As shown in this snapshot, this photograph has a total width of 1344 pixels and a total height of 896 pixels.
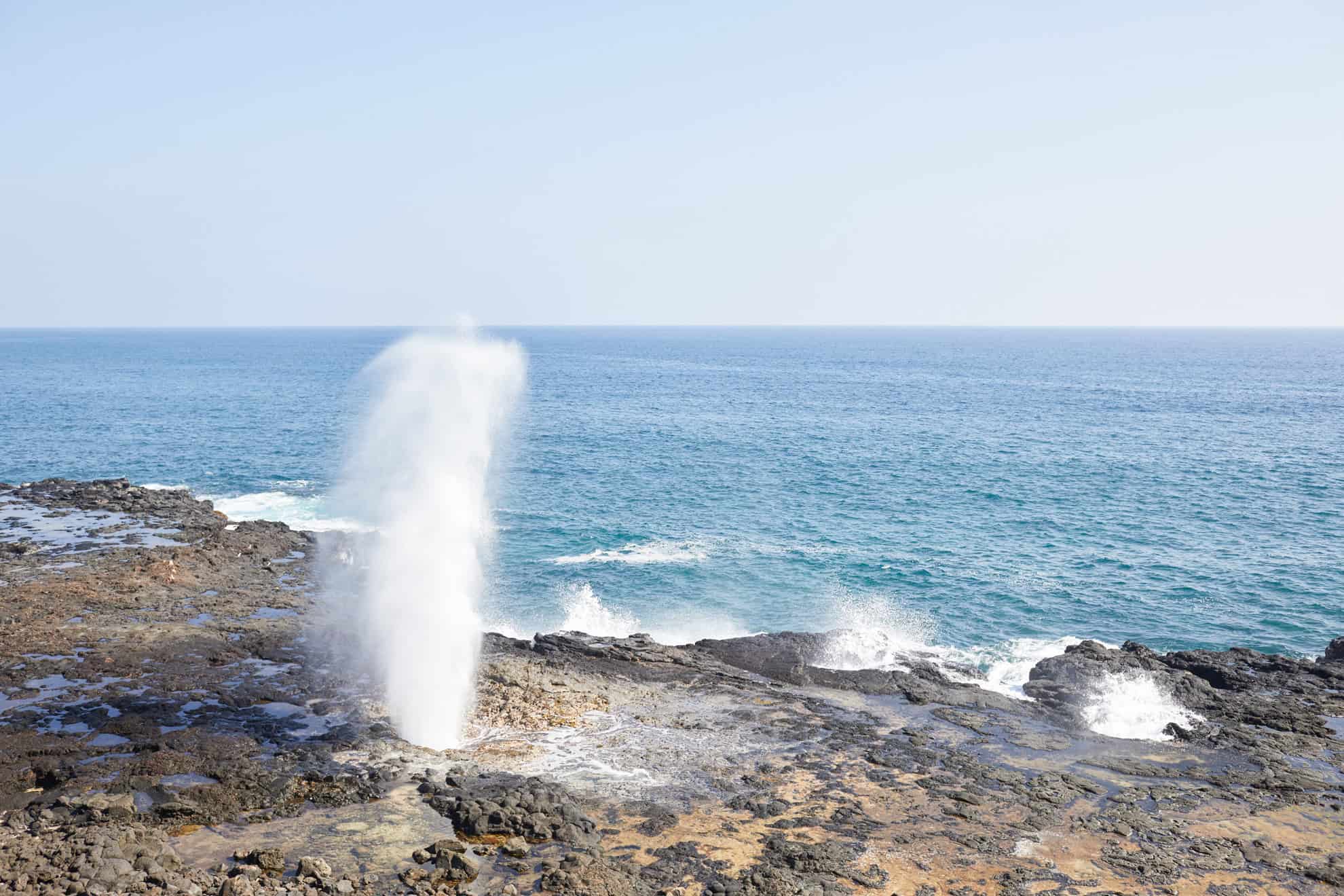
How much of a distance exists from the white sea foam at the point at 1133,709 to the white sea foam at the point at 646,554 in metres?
21.8

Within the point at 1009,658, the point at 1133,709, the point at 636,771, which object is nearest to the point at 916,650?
the point at 1009,658

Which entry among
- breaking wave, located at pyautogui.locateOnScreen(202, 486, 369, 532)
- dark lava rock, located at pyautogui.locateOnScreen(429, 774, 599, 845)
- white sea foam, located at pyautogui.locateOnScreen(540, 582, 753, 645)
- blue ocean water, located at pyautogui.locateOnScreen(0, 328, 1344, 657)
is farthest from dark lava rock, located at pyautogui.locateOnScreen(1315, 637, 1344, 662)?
breaking wave, located at pyautogui.locateOnScreen(202, 486, 369, 532)

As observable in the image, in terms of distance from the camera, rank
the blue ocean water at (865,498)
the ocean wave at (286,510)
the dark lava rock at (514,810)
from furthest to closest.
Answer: the ocean wave at (286,510)
the blue ocean water at (865,498)
the dark lava rock at (514,810)

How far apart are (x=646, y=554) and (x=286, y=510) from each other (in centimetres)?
2389

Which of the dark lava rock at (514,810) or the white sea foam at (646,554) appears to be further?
the white sea foam at (646,554)

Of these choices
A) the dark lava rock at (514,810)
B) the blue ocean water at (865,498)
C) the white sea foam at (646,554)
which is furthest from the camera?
the white sea foam at (646,554)

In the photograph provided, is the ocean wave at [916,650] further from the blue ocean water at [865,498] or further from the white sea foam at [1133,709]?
the white sea foam at [1133,709]

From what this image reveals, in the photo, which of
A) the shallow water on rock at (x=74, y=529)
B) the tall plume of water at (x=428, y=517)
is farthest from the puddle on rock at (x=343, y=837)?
the shallow water on rock at (x=74, y=529)

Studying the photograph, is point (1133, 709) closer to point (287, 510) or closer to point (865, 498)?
point (865, 498)

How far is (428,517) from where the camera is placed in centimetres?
3397

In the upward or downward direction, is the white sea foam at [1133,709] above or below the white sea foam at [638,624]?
above

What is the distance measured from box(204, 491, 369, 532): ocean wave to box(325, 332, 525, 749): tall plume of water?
1336cm

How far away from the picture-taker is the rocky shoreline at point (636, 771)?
19812 mm

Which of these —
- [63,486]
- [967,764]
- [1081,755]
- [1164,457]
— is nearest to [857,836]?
[967,764]
